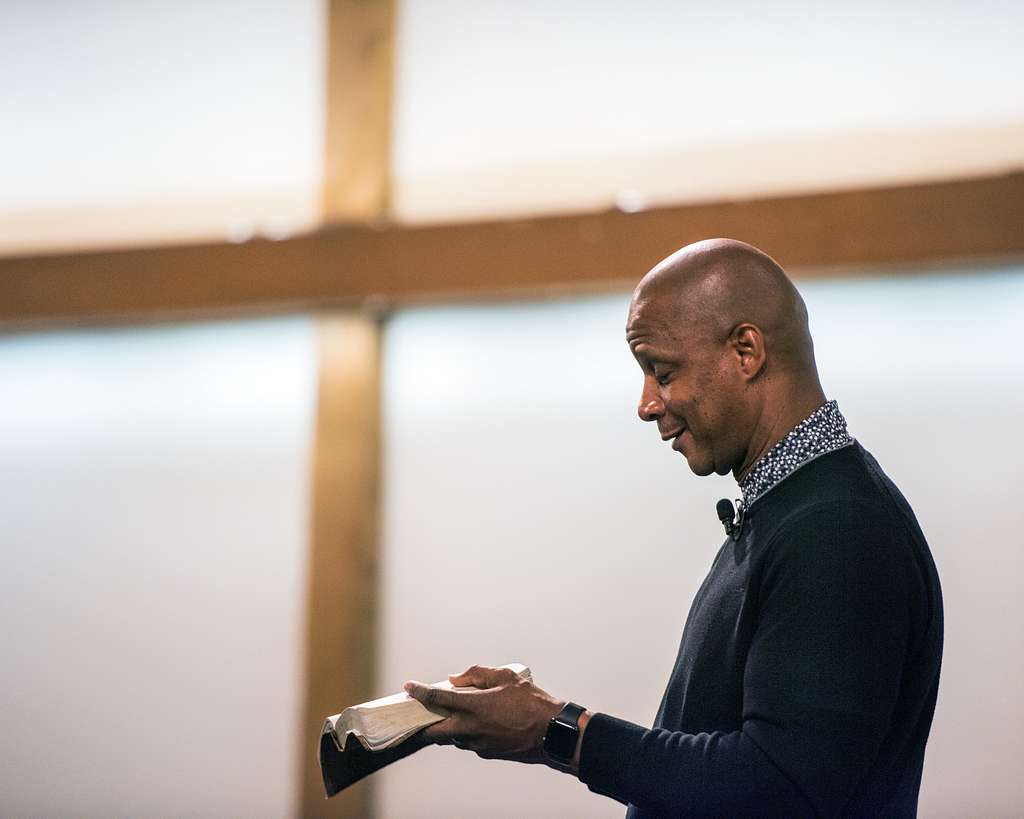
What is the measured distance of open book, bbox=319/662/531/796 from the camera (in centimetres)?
141

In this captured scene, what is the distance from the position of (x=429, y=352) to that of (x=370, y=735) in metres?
1.72

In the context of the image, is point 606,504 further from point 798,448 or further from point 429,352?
point 798,448

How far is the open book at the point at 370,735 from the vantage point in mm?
1408

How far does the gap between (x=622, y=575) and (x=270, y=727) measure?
0.97 meters

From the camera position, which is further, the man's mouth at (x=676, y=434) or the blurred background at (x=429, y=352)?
the blurred background at (x=429, y=352)

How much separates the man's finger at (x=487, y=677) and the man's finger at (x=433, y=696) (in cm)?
4

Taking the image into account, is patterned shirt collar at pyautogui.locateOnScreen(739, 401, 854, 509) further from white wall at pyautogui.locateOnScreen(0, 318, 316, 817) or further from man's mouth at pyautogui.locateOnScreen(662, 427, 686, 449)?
white wall at pyautogui.locateOnScreen(0, 318, 316, 817)

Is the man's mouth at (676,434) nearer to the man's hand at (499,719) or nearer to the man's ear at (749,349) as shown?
the man's ear at (749,349)

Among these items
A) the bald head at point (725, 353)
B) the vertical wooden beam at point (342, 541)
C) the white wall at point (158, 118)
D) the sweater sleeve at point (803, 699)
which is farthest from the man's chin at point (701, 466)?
the white wall at point (158, 118)

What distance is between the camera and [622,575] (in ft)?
9.21

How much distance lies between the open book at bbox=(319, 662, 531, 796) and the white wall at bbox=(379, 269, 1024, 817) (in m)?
1.35

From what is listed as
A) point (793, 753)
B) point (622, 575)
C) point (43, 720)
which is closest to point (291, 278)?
point (622, 575)

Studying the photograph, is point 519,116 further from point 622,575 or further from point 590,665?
point 590,665

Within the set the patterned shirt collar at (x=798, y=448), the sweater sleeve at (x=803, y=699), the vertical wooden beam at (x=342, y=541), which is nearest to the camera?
the sweater sleeve at (x=803, y=699)
